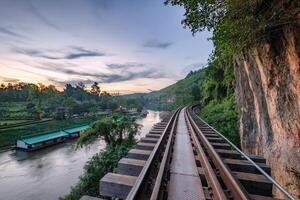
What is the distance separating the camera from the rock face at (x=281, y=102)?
4.38 metres

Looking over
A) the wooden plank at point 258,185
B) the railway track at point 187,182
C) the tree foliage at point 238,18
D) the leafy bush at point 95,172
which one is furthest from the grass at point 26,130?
the wooden plank at point 258,185

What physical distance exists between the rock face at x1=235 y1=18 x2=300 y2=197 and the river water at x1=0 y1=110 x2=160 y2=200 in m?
15.7

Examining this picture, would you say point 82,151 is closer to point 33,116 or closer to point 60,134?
point 60,134

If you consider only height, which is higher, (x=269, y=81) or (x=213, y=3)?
(x=213, y=3)

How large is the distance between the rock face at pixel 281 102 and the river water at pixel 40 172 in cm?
1572

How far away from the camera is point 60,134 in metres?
38.2

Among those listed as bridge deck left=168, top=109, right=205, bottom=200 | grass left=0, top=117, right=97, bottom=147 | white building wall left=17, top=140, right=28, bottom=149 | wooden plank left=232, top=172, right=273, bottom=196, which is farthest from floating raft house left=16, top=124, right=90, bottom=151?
wooden plank left=232, top=172, right=273, bottom=196

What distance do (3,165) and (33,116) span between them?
43742mm

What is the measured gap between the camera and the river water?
16703 mm

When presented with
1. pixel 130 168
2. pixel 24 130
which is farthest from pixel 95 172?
pixel 24 130

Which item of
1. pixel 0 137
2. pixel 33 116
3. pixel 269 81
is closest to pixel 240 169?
pixel 269 81

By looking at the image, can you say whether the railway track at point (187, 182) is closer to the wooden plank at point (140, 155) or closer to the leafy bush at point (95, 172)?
the wooden plank at point (140, 155)

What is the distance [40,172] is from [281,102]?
2327cm

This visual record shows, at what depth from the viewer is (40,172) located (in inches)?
840
